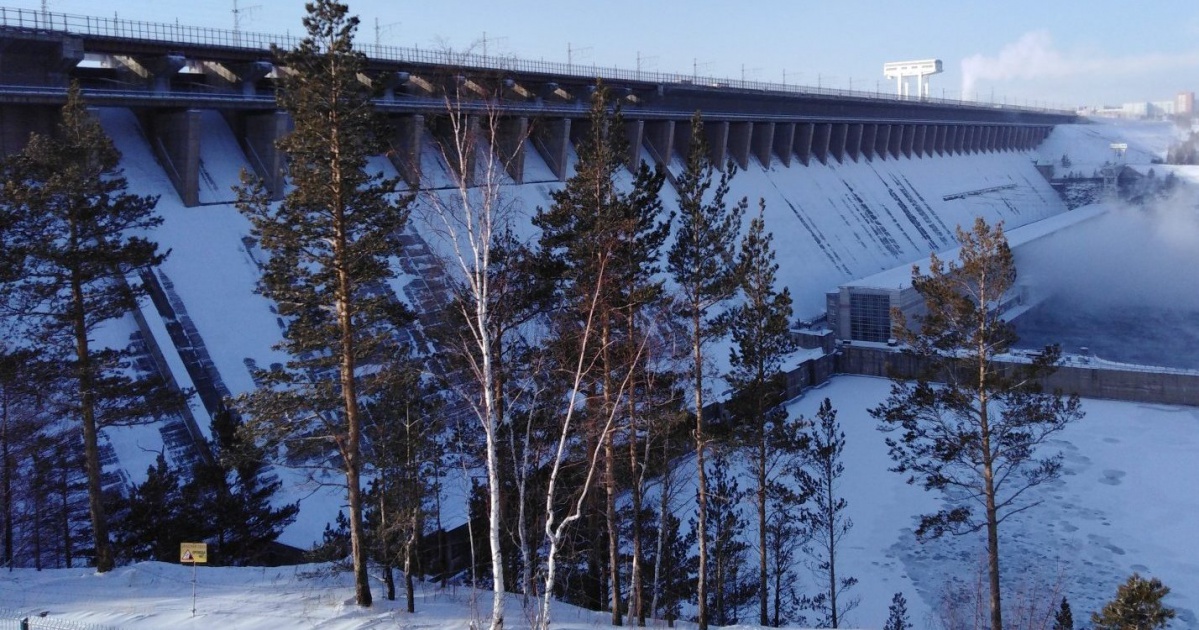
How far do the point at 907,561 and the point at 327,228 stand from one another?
51.8 ft

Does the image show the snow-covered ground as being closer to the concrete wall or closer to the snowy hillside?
the snowy hillside

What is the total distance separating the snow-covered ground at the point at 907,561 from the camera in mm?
13469

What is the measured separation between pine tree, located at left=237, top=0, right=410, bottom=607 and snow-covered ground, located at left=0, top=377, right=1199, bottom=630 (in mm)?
1857

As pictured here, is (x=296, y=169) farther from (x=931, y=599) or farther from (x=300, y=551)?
(x=931, y=599)

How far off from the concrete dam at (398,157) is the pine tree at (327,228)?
2.52ft

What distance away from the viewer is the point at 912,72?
403ft

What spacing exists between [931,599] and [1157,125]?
176 meters

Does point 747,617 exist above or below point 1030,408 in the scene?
below

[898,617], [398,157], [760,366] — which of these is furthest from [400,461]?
[398,157]

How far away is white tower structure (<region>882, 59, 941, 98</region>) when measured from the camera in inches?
4754

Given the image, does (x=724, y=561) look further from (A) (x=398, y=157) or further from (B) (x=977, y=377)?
(A) (x=398, y=157)

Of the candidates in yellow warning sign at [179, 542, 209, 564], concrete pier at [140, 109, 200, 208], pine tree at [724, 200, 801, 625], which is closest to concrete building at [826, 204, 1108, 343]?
pine tree at [724, 200, 801, 625]

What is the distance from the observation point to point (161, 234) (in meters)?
25.2

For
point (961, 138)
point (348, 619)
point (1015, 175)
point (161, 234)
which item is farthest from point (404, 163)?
point (1015, 175)
